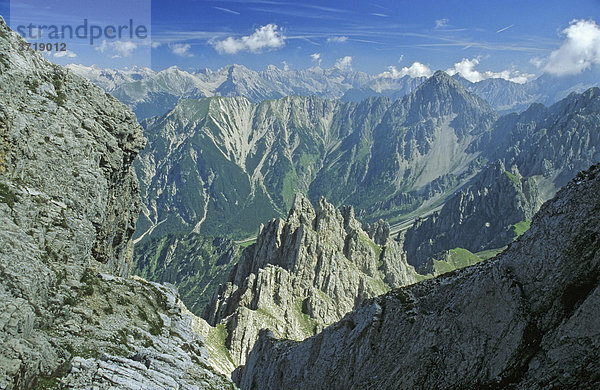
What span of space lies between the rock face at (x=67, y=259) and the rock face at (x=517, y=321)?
18360mm

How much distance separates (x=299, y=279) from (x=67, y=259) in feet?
366

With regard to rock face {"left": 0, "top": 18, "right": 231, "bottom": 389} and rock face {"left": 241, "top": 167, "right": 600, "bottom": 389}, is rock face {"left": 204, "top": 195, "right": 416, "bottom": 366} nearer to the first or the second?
rock face {"left": 0, "top": 18, "right": 231, "bottom": 389}

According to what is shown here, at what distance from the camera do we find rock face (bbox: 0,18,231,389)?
965 inches

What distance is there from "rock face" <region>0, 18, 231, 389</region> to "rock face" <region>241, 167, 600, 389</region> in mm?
18360

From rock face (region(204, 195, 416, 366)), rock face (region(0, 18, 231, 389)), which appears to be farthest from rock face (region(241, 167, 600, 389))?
rock face (region(204, 195, 416, 366))

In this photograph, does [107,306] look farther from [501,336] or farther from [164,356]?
[501,336]

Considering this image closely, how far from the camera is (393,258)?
19888 cm

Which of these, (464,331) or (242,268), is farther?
(242,268)

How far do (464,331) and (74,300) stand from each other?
105ft

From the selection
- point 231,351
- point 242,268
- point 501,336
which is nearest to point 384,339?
point 501,336

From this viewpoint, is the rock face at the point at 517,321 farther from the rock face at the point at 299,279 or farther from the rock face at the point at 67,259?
the rock face at the point at 299,279

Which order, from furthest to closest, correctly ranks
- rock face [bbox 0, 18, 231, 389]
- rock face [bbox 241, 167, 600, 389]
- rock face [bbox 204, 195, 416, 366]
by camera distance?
rock face [bbox 204, 195, 416, 366], rock face [bbox 0, 18, 231, 389], rock face [bbox 241, 167, 600, 389]

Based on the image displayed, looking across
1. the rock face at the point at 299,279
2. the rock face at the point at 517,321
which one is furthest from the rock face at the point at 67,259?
the rock face at the point at 299,279

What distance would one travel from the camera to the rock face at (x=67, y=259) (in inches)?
965
